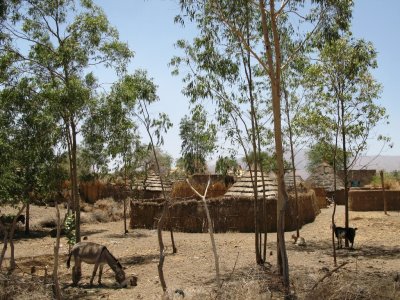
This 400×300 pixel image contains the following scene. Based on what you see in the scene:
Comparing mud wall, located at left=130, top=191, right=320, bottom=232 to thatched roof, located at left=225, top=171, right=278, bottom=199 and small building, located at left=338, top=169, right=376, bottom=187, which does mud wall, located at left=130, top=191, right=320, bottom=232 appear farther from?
small building, located at left=338, top=169, right=376, bottom=187

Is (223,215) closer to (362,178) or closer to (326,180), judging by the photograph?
(326,180)

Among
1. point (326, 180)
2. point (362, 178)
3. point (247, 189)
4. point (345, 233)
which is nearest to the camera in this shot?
point (345, 233)

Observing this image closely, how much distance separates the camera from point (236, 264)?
47.3ft

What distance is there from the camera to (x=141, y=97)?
15305mm

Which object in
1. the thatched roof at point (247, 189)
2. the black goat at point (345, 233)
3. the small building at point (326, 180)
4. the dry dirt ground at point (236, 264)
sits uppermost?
the small building at point (326, 180)

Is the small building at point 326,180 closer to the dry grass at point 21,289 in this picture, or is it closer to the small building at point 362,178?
the small building at point 362,178

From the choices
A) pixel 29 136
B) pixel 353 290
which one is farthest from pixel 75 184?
pixel 353 290

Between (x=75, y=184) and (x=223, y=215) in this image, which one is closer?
(x=75, y=184)

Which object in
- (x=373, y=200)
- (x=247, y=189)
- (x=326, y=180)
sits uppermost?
(x=326, y=180)

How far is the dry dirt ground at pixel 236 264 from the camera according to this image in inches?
361

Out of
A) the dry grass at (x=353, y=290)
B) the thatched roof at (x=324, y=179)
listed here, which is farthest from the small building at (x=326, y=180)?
the dry grass at (x=353, y=290)

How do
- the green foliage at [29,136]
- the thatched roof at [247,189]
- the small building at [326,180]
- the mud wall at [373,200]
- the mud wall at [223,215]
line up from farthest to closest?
the small building at [326,180] < the mud wall at [373,200] < the thatched roof at [247,189] < the mud wall at [223,215] < the green foliage at [29,136]

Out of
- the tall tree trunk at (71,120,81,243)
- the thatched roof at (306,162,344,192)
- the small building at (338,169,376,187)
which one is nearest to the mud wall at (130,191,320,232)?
the tall tree trunk at (71,120,81,243)

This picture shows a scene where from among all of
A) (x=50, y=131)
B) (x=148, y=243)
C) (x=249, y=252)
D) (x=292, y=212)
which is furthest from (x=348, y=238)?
(x=50, y=131)
